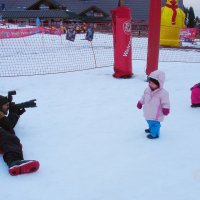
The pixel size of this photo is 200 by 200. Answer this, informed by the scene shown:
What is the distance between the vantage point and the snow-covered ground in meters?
3.11

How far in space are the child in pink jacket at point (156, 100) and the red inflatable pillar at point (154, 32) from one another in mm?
3651

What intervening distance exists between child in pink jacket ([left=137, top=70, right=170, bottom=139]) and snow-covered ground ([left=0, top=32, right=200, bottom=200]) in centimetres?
35

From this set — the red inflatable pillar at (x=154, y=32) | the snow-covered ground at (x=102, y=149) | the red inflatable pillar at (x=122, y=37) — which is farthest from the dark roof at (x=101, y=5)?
the snow-covered ground at (x=102, y=149)

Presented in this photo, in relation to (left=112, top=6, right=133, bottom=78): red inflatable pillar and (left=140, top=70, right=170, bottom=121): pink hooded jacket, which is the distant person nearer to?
(left=140, top=70, right=170, bottom=121): pink hooded jacket

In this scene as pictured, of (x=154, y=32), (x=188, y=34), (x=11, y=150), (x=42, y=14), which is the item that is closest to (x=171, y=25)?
(x=188, y=34)

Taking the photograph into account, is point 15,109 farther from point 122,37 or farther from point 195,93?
point 122,37

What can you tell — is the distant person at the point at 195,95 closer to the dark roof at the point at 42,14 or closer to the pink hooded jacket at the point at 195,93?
the pink hooded jacket at the point at 195,93

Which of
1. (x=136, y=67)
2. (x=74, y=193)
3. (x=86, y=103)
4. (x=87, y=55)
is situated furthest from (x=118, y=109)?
(x=87, y=55)

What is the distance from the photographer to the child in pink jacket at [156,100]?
4.09 metres

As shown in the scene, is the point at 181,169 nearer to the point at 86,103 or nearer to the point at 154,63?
the point at 86,103

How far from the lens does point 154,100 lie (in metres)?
4.15

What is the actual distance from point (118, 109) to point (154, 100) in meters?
1.66

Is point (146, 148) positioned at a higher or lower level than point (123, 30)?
lower

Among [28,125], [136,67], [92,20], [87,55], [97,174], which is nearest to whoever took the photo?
[97,174]
